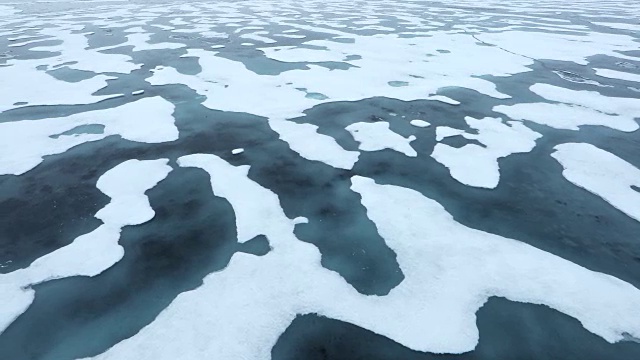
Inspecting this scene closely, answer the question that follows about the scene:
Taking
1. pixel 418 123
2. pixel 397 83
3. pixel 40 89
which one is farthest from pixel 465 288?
pixel 40 89

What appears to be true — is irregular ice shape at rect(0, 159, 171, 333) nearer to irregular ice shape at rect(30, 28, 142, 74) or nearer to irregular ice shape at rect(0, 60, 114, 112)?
irregular ice shape at rect(0, 60, 114, 112)

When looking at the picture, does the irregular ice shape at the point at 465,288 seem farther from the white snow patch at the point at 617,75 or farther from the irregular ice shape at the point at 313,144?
the white snow patch at the point at 617,75

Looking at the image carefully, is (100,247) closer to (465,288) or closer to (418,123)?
(465,288)

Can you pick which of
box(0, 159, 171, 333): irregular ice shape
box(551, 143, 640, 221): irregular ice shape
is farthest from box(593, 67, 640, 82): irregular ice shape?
box(0, 159, 171, 333): irregular ice shape

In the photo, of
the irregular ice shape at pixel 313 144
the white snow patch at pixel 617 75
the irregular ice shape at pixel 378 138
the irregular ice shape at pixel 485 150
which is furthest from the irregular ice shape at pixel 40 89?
the white snow patch at pixel 617 75

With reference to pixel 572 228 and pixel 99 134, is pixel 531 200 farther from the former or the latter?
pixel 99 134
